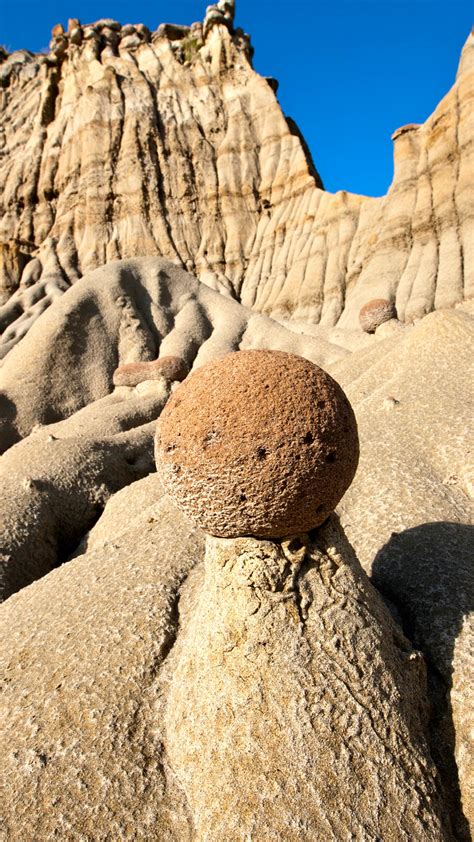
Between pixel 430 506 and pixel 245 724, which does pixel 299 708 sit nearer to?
pixel 245 724

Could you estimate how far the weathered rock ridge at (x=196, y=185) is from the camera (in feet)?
64.9

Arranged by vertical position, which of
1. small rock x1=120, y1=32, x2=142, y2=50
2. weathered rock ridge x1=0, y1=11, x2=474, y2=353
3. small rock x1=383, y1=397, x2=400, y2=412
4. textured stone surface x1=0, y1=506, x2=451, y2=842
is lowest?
textured stone surface x1=0, y1=506, x2=451, y2=842

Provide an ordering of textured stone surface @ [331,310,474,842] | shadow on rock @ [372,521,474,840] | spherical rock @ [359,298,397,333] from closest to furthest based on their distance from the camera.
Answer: shadow on rock @ [372,521,474,840] → textured stone surface @ [331,310,474,842] → spherical rock @ [359,298,397,333]

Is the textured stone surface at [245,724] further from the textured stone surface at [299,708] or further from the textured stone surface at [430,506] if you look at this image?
the textured stone surface at [430,506]

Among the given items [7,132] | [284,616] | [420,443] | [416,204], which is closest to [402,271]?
[416,204]

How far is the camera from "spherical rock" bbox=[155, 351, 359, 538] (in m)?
2.69

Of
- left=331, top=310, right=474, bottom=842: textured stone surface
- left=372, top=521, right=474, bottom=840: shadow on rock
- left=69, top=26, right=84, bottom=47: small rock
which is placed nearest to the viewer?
left=372, top=521, right=474, bottom=840: shadow on rock

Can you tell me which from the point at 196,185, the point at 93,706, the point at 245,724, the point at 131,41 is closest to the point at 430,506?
the point at 245,724

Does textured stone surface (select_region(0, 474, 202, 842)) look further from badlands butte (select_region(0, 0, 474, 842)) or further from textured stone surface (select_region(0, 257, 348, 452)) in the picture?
textured stone surface (select_region(0, 257, 348, 452))

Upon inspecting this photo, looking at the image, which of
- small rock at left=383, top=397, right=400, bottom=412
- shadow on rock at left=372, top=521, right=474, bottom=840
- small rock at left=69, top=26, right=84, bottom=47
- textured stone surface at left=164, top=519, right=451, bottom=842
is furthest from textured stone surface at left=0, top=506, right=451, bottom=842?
small rock at left=69, top=26, right=84, bottom=47

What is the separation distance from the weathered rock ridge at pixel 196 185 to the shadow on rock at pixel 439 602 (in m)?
15.7

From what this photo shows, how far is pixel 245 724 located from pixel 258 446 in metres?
1.40

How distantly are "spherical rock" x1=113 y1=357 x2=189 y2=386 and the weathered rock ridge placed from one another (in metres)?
7.12

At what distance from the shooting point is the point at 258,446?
8.79 ft
